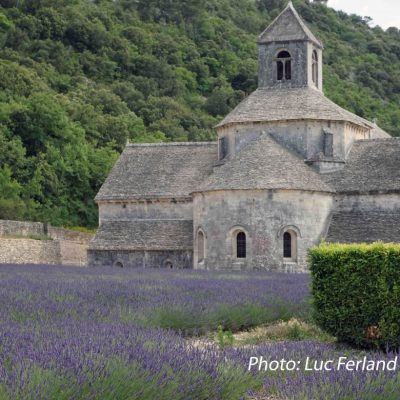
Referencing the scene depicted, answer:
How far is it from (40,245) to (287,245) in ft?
39.8

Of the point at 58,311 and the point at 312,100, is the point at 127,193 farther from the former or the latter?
the point at 58,311

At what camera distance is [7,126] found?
188ft

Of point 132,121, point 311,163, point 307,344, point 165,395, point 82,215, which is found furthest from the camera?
point 132,121

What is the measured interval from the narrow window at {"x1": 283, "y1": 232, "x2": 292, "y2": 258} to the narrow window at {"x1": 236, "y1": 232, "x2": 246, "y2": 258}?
1.67 m

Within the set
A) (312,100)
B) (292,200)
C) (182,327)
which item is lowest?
(182,327)

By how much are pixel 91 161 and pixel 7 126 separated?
256 inches

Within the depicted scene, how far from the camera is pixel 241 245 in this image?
35875 millimetres

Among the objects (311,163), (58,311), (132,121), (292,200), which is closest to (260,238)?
(292,200)

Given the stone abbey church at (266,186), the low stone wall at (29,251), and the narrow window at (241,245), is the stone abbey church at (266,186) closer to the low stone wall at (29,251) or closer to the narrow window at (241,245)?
the narrow window at (241,245)

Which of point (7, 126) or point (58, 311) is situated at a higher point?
point (7, 126)

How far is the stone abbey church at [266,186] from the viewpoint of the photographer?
35.2 metres

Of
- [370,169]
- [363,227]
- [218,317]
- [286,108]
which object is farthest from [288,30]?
[218,317]

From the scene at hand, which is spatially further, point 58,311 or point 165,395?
point 58,311

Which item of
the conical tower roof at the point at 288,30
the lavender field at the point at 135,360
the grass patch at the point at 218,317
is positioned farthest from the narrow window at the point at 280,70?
the lavender field at the point at 135,360
